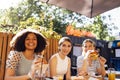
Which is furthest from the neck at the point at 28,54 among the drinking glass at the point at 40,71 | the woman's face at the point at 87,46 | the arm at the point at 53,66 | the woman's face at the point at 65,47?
the woman's face at the point at 87,46

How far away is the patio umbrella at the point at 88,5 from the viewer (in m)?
3.78

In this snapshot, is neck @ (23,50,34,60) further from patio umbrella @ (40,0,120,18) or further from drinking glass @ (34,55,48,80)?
patio umbrella @ (40,0,120,18)

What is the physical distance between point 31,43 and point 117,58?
6104 millimetres

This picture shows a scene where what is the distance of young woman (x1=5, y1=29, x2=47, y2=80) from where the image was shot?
8.59 feet

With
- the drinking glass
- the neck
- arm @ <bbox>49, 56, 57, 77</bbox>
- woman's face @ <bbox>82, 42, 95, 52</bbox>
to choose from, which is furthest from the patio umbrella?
the drinking glass

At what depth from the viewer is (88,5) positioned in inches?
157

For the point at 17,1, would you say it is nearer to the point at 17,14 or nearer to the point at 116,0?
the point at 17,14

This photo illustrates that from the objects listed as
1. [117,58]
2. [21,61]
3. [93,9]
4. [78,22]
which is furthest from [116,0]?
[78,22]

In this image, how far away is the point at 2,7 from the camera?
901 inches

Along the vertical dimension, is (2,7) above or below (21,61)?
above

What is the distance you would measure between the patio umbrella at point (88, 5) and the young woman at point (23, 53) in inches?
39.8

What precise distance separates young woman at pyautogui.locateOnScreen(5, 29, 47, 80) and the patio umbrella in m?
1.01

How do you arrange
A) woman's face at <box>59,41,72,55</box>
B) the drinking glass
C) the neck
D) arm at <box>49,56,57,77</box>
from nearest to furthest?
1. the drinking glass
2. the neck
3. arm at <box>49,56,57,77</box>
4. woman's face at <box>59,41,72,55</box>

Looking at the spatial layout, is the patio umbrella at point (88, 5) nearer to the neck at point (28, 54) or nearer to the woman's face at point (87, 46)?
the woman's face at point (87, 46)
